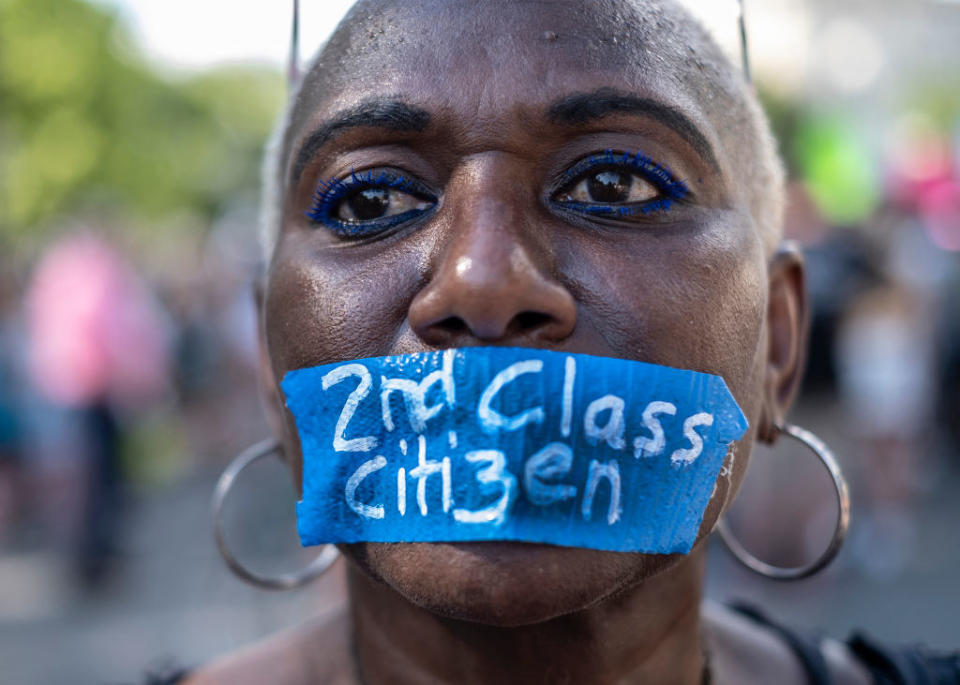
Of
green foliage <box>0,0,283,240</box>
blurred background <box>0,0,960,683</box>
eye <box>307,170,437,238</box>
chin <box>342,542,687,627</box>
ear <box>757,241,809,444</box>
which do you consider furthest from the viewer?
green foliage <box>0,0,283,240</box>

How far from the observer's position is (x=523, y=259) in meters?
1.37

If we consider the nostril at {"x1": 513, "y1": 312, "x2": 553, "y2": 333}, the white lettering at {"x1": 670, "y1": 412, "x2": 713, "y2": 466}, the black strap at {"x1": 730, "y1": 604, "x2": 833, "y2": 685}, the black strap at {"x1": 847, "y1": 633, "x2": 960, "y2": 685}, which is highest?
the nostril at {"x1": 513, "y1": 312, "x2": 553, "y2": 333}

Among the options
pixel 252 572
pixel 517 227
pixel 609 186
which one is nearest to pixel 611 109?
pixel 609 186

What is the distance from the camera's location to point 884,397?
6.52 metres

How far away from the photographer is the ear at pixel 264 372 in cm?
186

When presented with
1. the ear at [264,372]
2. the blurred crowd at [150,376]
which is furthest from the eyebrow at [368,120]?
the blurred crowd at [150,376]

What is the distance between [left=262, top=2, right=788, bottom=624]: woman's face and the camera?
1355 mm

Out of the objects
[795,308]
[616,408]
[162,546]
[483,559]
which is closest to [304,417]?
[483,559]

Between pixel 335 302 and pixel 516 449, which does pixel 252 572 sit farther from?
pixel 516 449

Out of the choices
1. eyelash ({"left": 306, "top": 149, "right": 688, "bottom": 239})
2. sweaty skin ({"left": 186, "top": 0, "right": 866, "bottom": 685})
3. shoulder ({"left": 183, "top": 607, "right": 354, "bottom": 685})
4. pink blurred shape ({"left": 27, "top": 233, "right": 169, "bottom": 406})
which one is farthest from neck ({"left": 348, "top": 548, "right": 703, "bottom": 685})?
pink blurred shape ({"left": 27, "top": 233, "right": 169, "bottom": 406})

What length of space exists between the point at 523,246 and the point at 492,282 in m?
0.10

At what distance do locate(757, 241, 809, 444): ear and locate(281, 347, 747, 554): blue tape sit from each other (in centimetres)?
34

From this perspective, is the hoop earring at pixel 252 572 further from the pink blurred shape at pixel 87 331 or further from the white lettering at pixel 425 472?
the pink blurred shape at pixel 87 331

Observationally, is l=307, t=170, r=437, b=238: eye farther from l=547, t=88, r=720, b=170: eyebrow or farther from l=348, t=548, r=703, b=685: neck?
l=348, t=548, r=703, b=685: neck
